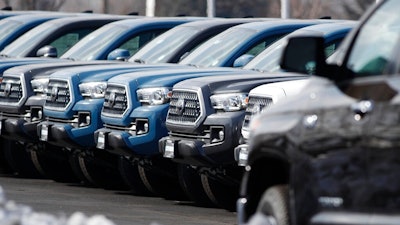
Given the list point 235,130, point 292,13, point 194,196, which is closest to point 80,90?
point 194,196

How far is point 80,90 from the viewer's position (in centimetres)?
1656

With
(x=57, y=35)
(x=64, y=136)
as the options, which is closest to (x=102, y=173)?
(x=64, y=136)

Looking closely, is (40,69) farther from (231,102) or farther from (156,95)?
(231,102)

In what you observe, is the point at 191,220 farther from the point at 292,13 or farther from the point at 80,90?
the point at 292,13

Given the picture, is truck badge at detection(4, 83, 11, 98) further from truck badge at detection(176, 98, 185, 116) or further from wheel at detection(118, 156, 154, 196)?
truck badge at detection(176, 98, 185, 116)

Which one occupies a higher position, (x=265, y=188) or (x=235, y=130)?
(x=265, y=188)

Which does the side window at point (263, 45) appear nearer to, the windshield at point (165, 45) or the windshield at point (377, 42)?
the windshield at point (165, 45)

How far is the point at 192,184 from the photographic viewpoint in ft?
47.7

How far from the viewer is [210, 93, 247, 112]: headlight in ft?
44.4

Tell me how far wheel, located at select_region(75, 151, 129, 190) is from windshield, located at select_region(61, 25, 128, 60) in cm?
261

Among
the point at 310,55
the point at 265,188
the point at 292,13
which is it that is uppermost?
the point at 310,55

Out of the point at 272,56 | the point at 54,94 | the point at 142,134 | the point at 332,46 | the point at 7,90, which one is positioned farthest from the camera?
the point at 7,90

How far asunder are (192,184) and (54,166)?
3935mm

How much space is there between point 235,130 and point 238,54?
3223mm
